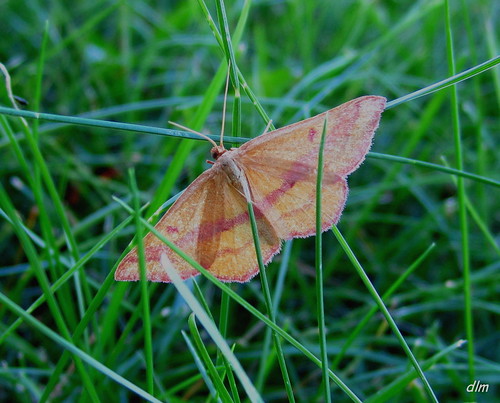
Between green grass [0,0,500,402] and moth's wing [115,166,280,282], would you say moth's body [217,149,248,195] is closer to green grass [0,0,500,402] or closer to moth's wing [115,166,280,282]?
moth's wing [115,166,280,282]

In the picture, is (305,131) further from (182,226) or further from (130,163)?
(130,163)

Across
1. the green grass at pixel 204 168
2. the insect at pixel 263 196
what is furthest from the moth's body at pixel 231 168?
the green grass at pixel 204 168

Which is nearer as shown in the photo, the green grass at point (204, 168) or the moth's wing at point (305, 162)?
the moth's wing at point (305, 162)

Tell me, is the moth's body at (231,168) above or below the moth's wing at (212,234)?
above

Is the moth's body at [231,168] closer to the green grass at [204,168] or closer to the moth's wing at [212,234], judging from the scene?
the moth's wing at [212,234]

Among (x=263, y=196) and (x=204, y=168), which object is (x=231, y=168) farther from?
(x=204, y=168)

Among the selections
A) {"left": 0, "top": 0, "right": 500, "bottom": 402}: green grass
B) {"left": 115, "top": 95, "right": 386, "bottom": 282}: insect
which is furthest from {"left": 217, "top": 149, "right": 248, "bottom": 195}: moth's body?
{"left": 0, "top": 0, "right": 500, "bottom": 402}: green grass
